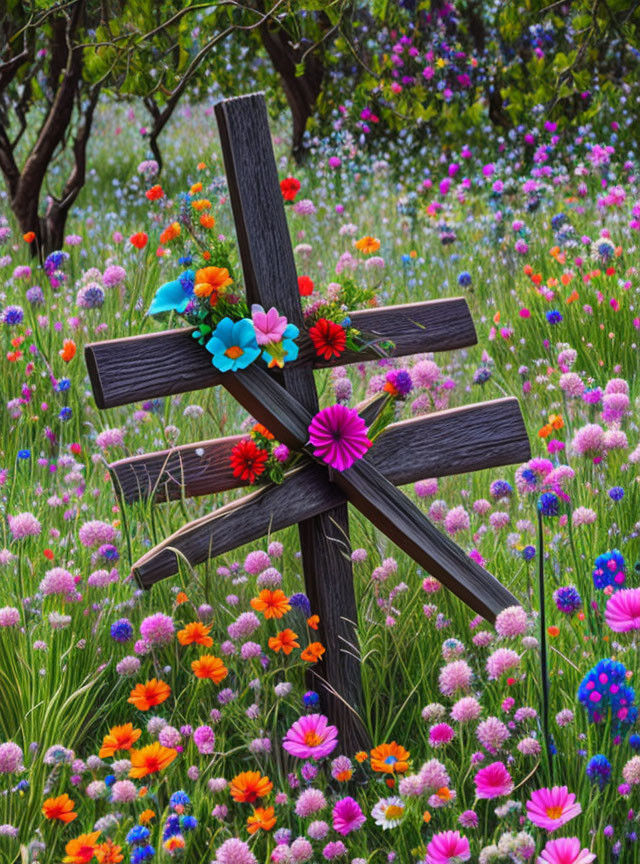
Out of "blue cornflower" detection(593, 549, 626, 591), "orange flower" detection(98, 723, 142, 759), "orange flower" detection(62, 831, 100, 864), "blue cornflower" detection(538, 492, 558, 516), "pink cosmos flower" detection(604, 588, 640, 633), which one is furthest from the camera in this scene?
"blue cornflower" detection(538, 492, 558, 516)

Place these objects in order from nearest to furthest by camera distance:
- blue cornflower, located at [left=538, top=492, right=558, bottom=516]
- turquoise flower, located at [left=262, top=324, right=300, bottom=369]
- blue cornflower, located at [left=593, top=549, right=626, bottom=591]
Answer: blue cornflower, located at [left=593, top=549, right=626, bottom=591], turquoise flower, located at [left=262, top=324, right=300, bottom=369], blue cornflower, located at [left=538, top=492, right=558, bottom=516]

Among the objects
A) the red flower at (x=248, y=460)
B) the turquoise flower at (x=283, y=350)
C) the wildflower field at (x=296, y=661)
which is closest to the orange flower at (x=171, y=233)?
the wildflower field at (x=296, y=661)

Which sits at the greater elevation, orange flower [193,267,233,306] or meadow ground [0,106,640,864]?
orange flower [193,267,233,306]

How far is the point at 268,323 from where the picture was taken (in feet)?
7.16

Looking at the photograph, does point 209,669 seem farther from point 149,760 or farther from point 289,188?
point 289,188

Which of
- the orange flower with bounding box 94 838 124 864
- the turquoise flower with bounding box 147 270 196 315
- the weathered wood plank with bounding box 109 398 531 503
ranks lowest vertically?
the orange flower with bounding box 94 838 124 864

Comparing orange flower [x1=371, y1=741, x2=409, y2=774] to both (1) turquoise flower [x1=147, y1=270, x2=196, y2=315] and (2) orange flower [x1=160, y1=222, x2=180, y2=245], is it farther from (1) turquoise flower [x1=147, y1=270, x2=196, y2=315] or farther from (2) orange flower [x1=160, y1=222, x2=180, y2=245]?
(2) orange flower [x1=160, y1=222, x2=180, y2=245]

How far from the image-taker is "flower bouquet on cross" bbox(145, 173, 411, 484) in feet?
7.07

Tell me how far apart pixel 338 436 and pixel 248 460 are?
7.7 inches

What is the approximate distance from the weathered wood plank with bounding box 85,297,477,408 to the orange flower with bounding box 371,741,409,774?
2.61 feet

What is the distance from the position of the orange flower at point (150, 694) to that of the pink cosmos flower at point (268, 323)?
70cm

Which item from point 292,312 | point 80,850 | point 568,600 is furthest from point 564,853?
point 292,312

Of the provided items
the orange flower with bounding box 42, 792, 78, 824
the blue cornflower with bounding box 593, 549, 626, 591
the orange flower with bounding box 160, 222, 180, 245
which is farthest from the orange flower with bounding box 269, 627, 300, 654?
the orange flower with bounding box 160, 222, 180, 245

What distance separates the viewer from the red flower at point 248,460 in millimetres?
2236
